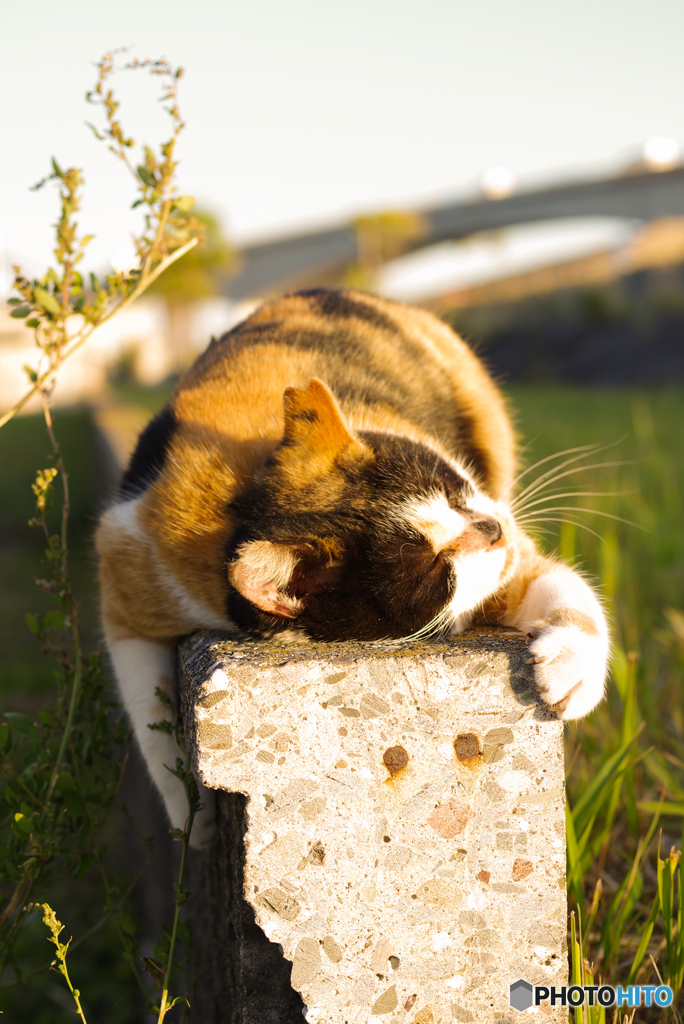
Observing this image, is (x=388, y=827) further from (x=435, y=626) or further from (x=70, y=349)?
(x=70, y=349)

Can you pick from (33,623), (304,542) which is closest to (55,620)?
(33,623)

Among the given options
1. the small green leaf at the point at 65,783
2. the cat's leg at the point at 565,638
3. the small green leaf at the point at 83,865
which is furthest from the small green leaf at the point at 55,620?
the cat's leg at the point at 565,638

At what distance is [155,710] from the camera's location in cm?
133

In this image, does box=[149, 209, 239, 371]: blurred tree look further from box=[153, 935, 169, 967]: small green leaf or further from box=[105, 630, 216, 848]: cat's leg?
box=[153, 935, 169, 967]: small green leaf

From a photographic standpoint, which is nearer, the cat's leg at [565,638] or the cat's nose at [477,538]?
the cat's leg at [565,638]

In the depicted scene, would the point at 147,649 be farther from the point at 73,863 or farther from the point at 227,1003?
the point at 227,1003

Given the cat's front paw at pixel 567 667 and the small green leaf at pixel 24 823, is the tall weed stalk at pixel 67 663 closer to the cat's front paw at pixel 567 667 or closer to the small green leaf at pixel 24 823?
the small green leaf at pixel 24 823

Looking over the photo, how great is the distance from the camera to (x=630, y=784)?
55.6 inches

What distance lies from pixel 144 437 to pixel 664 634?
57.2 inches

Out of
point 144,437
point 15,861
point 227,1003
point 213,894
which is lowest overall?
point 227,1003

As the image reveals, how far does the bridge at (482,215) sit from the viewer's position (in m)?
19.6

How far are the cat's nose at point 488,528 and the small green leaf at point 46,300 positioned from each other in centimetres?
73

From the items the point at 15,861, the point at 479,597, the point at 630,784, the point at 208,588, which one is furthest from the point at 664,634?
the point at 15,861

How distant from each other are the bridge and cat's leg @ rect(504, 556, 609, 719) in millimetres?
17398
